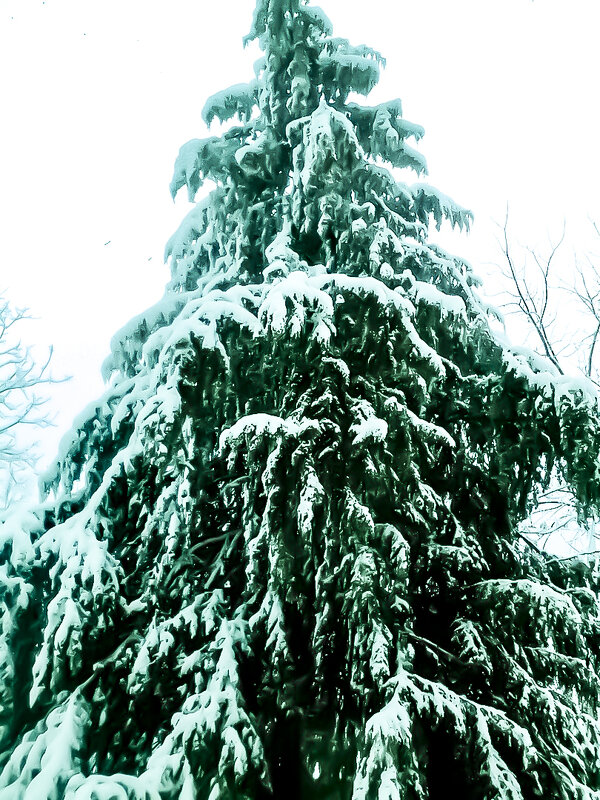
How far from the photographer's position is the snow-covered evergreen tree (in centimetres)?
362

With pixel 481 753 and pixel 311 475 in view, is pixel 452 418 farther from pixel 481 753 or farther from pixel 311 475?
pixel 481 753

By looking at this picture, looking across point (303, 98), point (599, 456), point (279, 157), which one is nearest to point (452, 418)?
point (599, 456)

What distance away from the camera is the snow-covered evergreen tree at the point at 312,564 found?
Result: 362 cm

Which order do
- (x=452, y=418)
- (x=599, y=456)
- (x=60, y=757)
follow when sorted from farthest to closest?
1. (x=452, y=418)
2. (x=599, y=456)
3. (x=60, y=757)

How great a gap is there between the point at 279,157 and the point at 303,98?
579mm

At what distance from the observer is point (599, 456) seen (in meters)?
4.23

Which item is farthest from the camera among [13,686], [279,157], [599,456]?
[279,157]

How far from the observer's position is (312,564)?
13.0 feet

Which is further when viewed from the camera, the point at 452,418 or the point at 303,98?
the point at 303,98

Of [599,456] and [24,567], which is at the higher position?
[599,456]

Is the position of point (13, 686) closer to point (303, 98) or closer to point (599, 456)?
point (599, 456)

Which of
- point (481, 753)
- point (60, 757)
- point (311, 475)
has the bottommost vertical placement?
point (60, 757)

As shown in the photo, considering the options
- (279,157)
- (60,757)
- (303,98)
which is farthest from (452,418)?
(60,757)

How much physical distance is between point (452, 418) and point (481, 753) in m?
2.35
